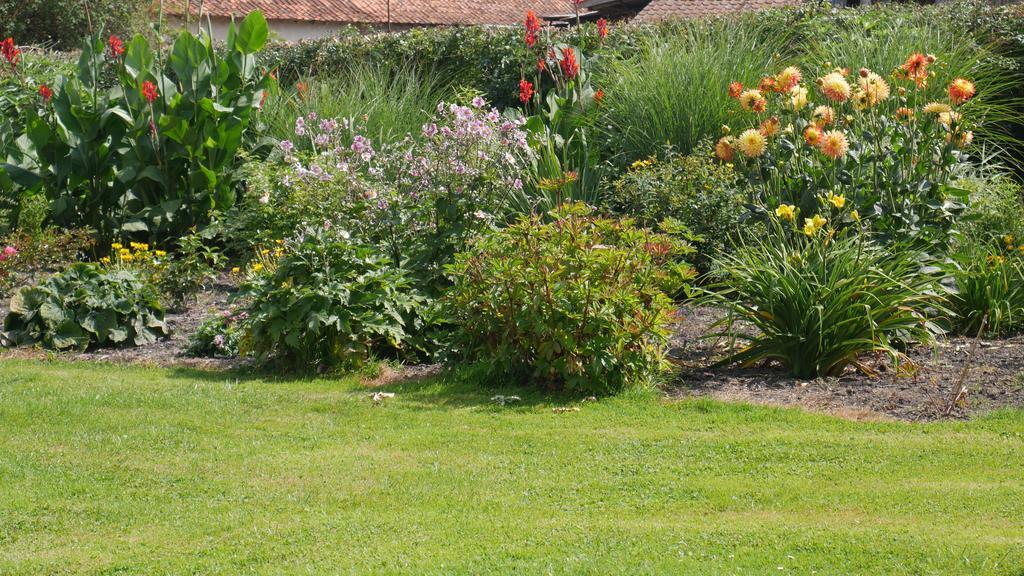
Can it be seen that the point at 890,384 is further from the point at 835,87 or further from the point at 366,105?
the point at 366,105

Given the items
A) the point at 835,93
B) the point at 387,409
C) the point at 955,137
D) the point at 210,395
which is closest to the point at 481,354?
the point at 387,409

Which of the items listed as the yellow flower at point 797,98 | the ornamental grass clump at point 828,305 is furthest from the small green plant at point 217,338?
the yellow flower at point 797,98

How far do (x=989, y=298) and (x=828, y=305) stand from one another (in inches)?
62.4

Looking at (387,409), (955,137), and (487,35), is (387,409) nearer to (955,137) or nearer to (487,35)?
(955,137)

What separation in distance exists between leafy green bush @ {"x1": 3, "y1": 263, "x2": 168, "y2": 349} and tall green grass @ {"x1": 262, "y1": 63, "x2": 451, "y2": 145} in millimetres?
3918

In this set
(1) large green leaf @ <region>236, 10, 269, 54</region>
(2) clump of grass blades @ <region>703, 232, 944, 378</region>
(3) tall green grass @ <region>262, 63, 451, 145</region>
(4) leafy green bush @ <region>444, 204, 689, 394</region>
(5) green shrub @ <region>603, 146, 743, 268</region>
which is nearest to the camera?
(4) leafy green bush @ <region>444, 204, 689, 394</region>

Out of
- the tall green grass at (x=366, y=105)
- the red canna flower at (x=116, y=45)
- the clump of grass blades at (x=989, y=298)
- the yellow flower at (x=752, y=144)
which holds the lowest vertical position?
the clump of grass blades at (x=989, y=298)

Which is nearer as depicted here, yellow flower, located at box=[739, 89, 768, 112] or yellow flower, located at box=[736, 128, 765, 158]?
yellow flower, located at box=[736, 128, 765, 158]

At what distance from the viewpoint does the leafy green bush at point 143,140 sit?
10930 mm

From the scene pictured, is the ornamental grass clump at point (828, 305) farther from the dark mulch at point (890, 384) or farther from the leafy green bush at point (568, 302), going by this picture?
the leafy green bush at point (568, 302)

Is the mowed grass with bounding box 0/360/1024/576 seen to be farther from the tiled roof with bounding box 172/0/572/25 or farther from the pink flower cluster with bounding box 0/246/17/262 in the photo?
the tiled roof with bounding box 172/0/572/25

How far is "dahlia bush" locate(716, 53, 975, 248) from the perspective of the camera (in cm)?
762

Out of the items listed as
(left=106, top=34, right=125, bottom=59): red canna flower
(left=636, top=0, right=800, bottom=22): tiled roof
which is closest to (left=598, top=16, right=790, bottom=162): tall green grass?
(left=106, top=34, right=125, bottom=59): red canna flower

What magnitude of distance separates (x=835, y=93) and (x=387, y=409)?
3684 millimetres
